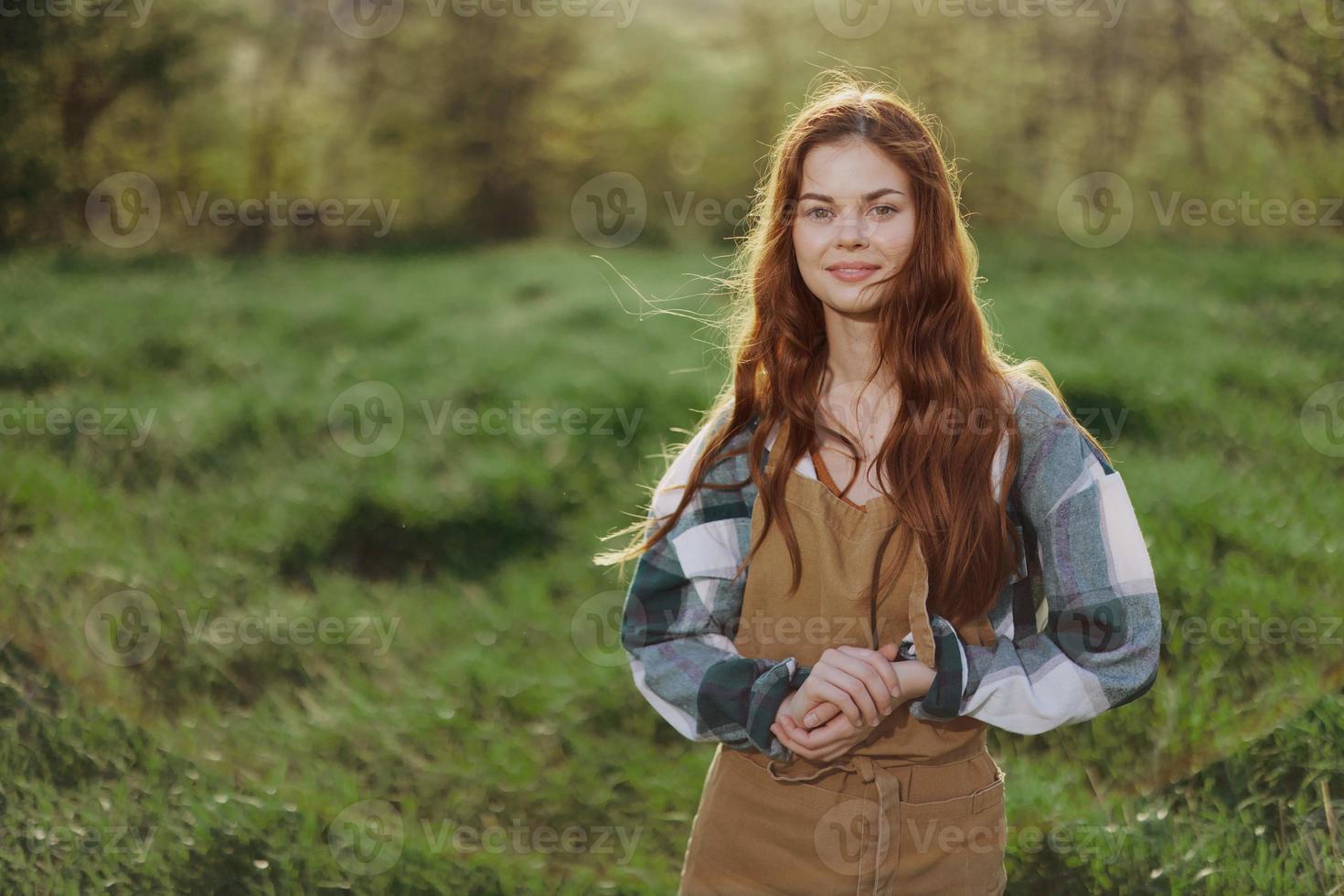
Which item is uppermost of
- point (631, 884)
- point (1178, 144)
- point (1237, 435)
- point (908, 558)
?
point (1178, 144)

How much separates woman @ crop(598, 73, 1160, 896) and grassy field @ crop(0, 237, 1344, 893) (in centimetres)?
95

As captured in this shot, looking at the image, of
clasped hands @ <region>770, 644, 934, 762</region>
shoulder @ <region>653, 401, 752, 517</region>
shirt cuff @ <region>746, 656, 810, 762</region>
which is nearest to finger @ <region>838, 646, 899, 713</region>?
clasped hands @ <region>770, 644, 934, 762</region>

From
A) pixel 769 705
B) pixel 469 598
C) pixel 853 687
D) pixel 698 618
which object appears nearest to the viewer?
pixel 853 687

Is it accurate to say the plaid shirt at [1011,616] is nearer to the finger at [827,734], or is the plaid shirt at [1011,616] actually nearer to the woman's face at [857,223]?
the finger at [827,734]

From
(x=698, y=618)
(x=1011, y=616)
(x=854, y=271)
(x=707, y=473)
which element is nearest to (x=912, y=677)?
(x=1011, y=616)

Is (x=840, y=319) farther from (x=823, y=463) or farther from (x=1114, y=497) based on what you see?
(x=1114, y=497)

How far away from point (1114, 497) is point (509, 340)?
4.90m

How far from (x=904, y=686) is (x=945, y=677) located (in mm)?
62

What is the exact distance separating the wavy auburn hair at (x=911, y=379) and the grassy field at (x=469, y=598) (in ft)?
3.83

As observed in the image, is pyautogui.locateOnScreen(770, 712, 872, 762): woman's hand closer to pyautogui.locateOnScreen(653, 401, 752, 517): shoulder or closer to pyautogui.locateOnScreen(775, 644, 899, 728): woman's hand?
pyautogui.locateOnScreen(775, 644, 899, 728): woman's hand

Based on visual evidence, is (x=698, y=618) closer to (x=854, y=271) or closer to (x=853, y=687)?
(x=853, y=687)

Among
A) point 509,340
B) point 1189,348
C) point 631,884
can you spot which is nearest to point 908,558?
point 631,884

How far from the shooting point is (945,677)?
1.71 metres

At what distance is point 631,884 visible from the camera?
9.12 feet
